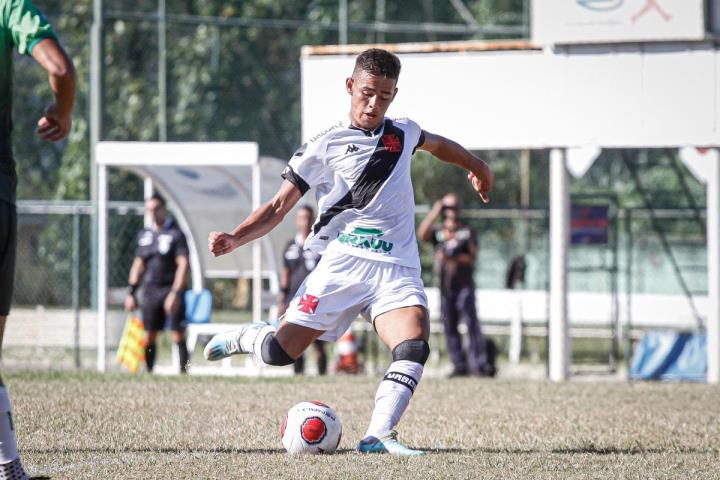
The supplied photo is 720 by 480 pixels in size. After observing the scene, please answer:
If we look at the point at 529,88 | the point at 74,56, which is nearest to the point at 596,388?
the point at 529,88

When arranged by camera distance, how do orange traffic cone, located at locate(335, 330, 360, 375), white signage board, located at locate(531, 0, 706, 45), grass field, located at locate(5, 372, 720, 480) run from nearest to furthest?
grass field, located at locate(5, 372, 720, 480) < white signage board, located at locate(531, 0, 706, 45) < orange traffic cone, located at locate(335, 330, 360, 375)

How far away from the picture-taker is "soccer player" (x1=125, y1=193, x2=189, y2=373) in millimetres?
14812

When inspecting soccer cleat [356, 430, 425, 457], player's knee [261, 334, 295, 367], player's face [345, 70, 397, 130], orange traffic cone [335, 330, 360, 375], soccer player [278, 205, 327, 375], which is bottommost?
orange traffic cone [335, 330, 360, 375]

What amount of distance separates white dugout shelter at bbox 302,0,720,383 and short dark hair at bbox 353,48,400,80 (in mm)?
7926

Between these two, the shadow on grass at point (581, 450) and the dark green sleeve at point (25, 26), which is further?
the shadow on grass at point (581, 450)

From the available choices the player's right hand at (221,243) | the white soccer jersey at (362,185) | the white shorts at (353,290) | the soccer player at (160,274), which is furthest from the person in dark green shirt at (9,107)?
the soccer player at (160,274)

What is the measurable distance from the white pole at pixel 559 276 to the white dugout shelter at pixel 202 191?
335 centimetres

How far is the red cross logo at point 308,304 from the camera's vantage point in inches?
281

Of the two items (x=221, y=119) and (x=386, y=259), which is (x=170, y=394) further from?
(x=221, y=119)

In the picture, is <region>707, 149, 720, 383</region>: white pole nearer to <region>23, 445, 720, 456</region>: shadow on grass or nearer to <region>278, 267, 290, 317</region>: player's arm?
<region>278, 267, 290, 317</region>: player's arm

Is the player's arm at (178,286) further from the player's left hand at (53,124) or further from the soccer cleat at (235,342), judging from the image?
the player's left hand at (53,124)

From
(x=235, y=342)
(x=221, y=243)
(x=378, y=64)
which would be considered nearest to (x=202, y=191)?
(x=235, y=342)

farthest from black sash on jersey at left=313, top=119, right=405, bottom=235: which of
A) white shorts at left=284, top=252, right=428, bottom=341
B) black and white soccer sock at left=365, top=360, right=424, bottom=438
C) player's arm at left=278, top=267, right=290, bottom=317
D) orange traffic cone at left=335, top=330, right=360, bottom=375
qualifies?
orange traffic cone at left=335, top=330, right=360, bottom=375

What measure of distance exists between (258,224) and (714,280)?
9.08 meters
